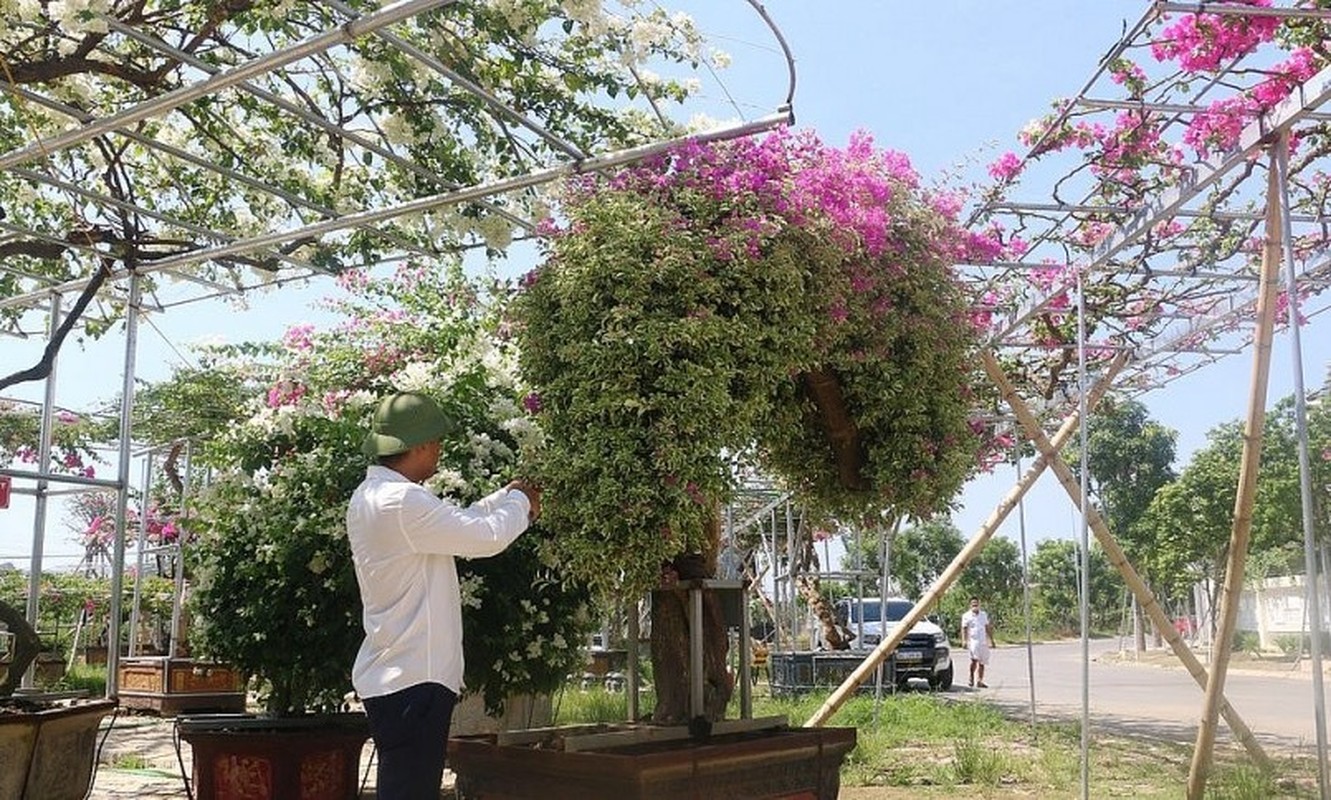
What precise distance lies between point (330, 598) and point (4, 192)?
528cm

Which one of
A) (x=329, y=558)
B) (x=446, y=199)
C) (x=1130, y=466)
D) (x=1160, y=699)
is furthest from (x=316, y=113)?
(x=1130, y=466)

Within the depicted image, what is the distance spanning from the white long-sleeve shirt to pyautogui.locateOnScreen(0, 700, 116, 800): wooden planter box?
2.13 m

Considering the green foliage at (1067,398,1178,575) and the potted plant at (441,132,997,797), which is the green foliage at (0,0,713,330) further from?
the green foliage at (1067,398,1178,575)

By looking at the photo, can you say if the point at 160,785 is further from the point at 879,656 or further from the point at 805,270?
the point at 805,270

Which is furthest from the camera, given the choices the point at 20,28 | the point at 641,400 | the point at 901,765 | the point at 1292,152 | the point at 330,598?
the point at 901,765

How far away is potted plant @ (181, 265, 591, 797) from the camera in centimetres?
533

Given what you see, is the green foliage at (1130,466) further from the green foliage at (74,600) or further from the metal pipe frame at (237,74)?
the metal pipe frame at (237,74)

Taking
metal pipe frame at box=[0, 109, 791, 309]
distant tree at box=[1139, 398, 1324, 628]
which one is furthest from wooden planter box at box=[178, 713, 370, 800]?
distant tree at box=[1139, 398, 1324, 628]

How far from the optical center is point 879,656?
8398 millimetres

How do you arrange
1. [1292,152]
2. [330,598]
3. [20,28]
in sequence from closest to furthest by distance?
1. [330,598]
2. [20,28]
3. [1292,152]

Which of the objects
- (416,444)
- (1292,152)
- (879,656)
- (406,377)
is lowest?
(879,656)

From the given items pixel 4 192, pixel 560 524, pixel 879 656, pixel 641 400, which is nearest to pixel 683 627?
pixel 560 524

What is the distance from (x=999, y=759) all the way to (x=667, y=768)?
5.11 metres

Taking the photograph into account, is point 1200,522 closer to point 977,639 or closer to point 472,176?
point 977,639
